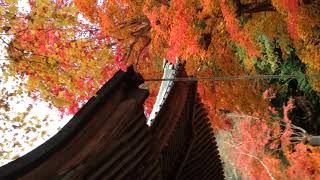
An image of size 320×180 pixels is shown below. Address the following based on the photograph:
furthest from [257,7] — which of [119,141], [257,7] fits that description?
[119,141]

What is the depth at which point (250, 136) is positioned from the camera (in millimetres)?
19984

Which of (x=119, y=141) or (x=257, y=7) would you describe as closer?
(x=119, y=141)

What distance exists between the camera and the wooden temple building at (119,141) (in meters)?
2.66

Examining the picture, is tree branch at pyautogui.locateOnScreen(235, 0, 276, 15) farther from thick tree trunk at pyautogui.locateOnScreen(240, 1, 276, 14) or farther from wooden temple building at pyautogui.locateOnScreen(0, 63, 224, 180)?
wooden temple building at pyautogui.locateOnScreen(0, 63, 224, 180)

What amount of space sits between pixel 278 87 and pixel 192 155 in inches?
485

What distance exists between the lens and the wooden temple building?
266 cm

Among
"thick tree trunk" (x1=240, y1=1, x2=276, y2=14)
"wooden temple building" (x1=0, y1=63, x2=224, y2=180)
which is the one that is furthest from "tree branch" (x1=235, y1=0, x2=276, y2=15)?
"wooden temple building" (x1=0, y1=63, x2=224, y2=180)

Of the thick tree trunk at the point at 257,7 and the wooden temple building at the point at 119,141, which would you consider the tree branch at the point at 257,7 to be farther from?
the wooden temple building at the point at 119,141

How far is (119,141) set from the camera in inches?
145

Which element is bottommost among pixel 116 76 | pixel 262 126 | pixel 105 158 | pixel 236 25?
pixel 105 158

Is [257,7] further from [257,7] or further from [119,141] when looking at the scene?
[119,141]

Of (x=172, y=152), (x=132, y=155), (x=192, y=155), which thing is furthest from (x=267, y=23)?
(x=132, y=155)

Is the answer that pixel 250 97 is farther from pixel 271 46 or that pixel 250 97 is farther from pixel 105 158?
pixel 105 158

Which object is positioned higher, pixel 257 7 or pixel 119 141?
pixel 257 7
